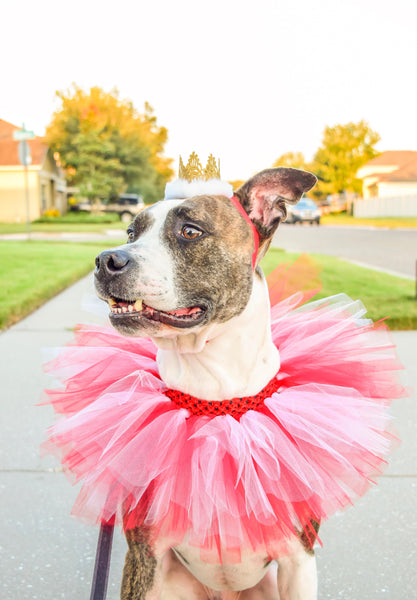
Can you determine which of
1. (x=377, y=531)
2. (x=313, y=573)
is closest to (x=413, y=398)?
(x=377, y=531)

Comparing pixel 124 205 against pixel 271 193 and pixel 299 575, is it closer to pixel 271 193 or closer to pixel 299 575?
pixel 271 193

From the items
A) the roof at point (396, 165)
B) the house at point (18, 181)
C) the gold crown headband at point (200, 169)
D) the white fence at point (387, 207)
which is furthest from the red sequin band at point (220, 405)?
the roof at point (396, 165)

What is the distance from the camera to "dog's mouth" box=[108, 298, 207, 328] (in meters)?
1.62

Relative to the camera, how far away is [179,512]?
167cm

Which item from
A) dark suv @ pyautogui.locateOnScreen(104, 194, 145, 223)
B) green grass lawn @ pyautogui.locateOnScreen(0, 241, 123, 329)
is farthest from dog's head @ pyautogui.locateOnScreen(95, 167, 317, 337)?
dark suv @ pyautogui.locateOnScreen(104, 194, 145, 223)

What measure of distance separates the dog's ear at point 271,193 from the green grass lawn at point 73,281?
161 inches

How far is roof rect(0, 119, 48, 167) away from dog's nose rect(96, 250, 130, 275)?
114ft

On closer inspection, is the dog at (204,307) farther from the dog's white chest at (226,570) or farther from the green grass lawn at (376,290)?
the green grass lawn at (376,290)

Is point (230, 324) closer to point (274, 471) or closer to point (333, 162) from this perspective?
point (274, 471)

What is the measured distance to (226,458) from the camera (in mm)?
1713

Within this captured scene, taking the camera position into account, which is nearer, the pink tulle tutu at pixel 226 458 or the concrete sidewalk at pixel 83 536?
the pink tulle tutu at pixel 226 458

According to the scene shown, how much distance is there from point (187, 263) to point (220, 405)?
0.46 meters

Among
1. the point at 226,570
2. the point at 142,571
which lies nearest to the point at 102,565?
the point at 142,571

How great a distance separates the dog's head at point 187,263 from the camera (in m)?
1.57
